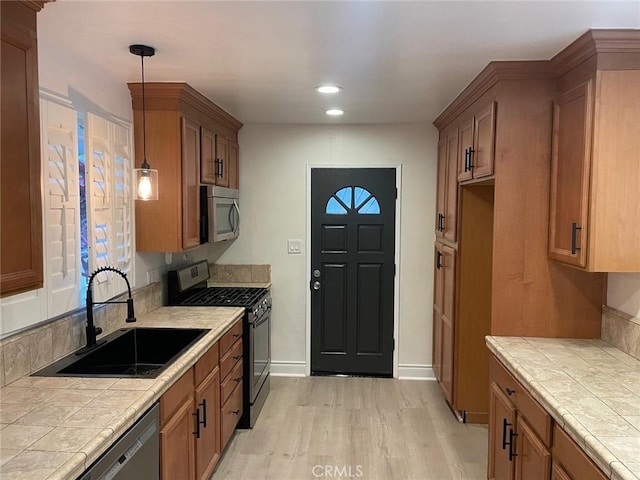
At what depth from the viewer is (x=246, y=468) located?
9.74 ft

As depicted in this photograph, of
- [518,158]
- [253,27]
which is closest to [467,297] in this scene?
[518,158]

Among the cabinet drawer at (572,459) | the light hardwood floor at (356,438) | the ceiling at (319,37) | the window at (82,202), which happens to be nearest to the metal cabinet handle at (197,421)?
the light hardwood floor at (356,438)

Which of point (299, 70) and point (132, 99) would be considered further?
point (132, 99)

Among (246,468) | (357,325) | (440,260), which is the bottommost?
(246,468)

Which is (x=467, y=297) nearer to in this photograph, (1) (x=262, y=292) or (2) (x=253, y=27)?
(1) (x=262, y=292)

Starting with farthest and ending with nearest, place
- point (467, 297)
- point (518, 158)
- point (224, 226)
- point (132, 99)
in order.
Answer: point (224, 226) < point (467, 297) < point (132, 99) < point (518, 158)

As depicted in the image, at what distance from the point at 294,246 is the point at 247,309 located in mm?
1208

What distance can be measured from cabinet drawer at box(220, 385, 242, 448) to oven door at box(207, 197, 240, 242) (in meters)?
1.12

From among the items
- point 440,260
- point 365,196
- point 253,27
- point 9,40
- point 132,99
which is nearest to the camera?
point 9,40

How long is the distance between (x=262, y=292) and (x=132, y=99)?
1816 millimetres

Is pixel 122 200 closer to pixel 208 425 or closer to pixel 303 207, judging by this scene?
pixel 208 425

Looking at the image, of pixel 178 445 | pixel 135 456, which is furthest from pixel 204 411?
pixel 135 456

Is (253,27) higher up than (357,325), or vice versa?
(253,27)

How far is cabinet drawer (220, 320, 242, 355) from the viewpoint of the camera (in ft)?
9.47
